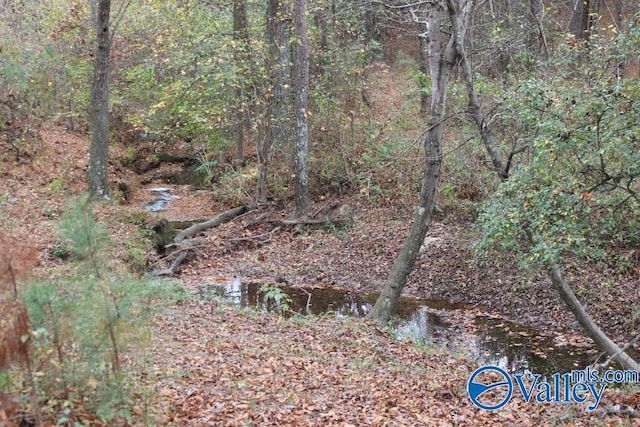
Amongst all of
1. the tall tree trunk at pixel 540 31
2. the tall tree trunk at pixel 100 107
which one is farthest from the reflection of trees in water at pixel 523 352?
the tall tree trunk at pixel 100 107

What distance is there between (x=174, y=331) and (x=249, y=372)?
1.83 metres

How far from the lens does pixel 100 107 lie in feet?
50.1

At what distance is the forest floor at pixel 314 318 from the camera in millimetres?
5949

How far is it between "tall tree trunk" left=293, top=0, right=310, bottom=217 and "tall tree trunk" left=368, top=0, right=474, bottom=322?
226 inches

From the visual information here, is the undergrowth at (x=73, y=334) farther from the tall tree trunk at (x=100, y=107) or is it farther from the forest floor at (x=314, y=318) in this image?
the tall tree trunk at (x=100, y=107)

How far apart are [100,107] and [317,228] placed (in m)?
6.66

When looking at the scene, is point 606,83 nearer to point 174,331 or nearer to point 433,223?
point 174,331

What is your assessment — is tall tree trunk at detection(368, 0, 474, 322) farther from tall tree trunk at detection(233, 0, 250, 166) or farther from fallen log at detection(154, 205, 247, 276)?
tall tree trunk at detection(233, 0, 250, 166)

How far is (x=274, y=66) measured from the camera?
16.9 meters

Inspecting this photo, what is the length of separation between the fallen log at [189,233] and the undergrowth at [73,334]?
8.39 metres

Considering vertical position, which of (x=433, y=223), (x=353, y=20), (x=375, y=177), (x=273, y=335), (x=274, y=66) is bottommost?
(x=273, y=335)

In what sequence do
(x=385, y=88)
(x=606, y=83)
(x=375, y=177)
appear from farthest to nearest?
(x=385, y=88), (x=375, y=177), (x=606, y=83)

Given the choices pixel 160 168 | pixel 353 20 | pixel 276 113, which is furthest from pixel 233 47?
pixel 160 168

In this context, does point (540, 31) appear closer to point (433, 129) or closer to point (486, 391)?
point (433, 129)
